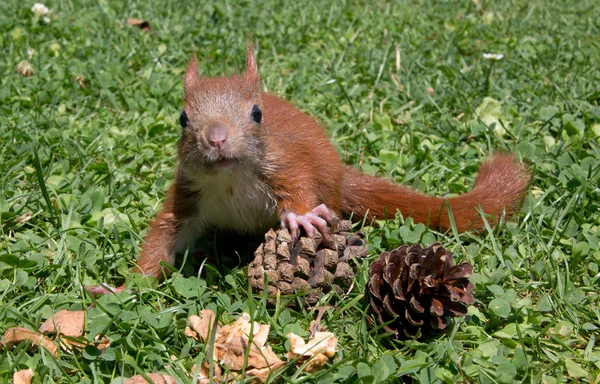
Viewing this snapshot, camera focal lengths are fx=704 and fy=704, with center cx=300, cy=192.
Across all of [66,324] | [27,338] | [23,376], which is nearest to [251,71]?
[66,324]

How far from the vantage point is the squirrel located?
8.94 ft

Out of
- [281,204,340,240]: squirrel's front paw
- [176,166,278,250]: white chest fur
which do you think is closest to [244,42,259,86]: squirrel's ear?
[176,166,278,250]: white chest fur

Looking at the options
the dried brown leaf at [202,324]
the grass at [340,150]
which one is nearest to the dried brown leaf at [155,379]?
the grass at [340,150]

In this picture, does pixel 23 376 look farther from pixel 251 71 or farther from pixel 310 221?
pixel 251 71

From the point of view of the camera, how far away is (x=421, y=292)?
7.76ft

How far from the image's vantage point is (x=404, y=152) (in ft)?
12.7

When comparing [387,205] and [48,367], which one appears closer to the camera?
[48,367]

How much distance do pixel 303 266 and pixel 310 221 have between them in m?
0.25

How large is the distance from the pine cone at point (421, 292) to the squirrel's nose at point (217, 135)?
2.45ft

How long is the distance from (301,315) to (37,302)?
0.94 metres

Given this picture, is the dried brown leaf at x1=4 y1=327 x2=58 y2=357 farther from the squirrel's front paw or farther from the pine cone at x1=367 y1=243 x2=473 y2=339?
the pine cone at x1=367 y1=243 x2=473 y2=339

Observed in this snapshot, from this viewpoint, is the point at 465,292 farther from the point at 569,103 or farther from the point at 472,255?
the point at 569,103

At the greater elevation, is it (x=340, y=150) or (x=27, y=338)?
(x=27, y=338)

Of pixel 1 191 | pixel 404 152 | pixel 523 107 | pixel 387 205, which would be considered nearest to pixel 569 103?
pixel 523 107
